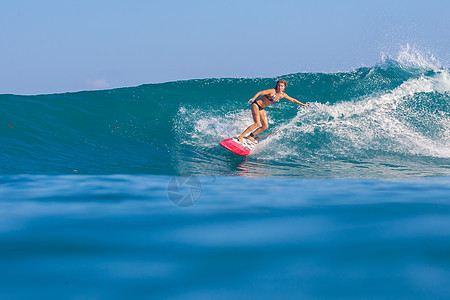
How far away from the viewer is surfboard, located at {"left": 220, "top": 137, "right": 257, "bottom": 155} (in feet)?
28.8

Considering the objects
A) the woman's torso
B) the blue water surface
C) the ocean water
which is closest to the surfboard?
the ocean water

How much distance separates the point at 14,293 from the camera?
1699 millimetres

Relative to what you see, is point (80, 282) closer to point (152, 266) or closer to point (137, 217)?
point (152, 266)

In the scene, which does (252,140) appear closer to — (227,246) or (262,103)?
(262,103)

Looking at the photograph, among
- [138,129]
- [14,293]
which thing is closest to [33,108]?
[138,129]

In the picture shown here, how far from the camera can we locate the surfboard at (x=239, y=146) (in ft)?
28.8

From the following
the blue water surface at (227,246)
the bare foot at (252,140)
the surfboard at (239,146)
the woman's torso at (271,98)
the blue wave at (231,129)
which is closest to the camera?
the blue water surface at (227,246)

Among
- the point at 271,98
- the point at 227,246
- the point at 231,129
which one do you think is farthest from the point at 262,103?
the point at 227,246

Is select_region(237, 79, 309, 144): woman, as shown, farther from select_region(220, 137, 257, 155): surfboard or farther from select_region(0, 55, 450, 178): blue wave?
select_region(0, 55, 450, 178): blue wave

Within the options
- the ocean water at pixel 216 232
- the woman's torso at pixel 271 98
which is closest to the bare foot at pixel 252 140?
the woman's torso at pixel 271 98

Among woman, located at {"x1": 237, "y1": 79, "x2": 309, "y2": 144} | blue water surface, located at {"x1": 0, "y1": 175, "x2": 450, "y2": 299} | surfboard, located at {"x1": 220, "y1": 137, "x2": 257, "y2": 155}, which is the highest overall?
woman, located at {"x1": 237, "y1": 79, "x2": 309, "y2": 144}

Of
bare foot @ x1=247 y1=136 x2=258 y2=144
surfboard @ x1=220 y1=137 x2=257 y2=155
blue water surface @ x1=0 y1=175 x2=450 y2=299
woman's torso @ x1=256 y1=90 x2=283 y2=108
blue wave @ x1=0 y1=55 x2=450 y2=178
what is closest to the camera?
blue water surface @ x1=0 y1=175 x2=450 y2=299

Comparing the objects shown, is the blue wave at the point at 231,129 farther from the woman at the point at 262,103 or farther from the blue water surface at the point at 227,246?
the blue water surface at the point at 227,246

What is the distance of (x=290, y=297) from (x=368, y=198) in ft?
6.49
